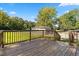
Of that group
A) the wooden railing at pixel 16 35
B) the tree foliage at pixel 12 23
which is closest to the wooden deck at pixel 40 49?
the wooden railing at pixel 16 35

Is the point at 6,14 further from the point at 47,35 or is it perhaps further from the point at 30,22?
the point at 47,35

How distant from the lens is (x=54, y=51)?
5242 mm

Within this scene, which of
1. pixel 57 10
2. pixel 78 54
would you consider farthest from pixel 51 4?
pixel 78 54

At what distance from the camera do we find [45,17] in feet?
16.6

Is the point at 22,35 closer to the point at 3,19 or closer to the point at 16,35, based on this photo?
the point at 16,35

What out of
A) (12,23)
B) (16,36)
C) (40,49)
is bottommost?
(40,49)

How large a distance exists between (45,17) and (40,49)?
1.80 ft

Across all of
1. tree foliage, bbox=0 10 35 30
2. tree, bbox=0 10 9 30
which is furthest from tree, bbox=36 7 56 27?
tree, bbox=0 10 9 30

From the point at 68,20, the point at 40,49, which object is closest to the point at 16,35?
the point at 40,49

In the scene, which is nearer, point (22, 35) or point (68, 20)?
point (68, 20)

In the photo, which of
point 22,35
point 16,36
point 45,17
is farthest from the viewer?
point 16,36

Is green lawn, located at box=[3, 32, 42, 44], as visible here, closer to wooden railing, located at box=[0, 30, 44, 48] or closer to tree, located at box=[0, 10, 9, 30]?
wooden railing, located at box=[0, 30, 44, 48]

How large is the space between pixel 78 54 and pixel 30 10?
98 centimetres

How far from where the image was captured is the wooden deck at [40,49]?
520 cm
